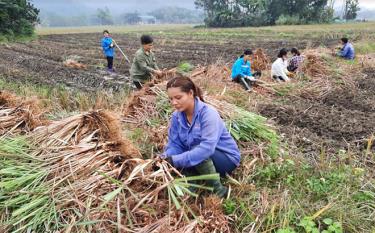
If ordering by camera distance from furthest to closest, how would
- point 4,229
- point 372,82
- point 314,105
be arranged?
point 372,82, point 314,105, point 4,229

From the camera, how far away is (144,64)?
19.3ft

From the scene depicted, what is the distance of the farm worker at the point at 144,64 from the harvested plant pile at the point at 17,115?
2005 millimetres

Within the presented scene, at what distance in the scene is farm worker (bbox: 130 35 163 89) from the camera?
18.9 ft

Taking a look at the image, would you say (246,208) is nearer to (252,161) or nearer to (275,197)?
(275,197)

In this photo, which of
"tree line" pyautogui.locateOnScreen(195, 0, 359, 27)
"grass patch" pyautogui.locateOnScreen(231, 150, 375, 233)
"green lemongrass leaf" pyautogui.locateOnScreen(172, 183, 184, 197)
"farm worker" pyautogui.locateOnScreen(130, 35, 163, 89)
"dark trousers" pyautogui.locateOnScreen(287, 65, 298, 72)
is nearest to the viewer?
"green lemongrass leaf" pyautogui.locateOnScreen(172, 183, 184, 197)

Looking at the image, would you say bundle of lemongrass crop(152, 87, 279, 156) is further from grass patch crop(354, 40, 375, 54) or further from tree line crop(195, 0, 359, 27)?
tree line crop(195, 0, 359, 27)

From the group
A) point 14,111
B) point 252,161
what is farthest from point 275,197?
point 14,111

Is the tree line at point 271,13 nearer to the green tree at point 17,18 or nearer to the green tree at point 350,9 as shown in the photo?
the green tree at point 350,9

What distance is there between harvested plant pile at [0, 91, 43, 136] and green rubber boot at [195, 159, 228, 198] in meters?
1.95

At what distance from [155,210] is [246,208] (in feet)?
2.54

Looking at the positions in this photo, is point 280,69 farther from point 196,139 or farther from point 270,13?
point 270,13

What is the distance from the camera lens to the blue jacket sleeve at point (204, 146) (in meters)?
2.90

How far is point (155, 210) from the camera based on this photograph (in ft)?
8.95

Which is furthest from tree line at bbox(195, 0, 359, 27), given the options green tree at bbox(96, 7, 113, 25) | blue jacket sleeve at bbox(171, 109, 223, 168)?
green tree at bbox(96, 7, 113, 25)
